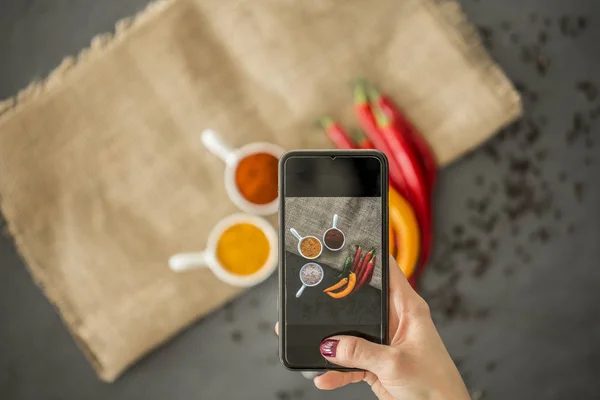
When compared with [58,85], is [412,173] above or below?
below

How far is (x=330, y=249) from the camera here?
1.74ft

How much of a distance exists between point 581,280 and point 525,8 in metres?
0.45

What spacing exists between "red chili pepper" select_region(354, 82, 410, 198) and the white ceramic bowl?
0.20 meters

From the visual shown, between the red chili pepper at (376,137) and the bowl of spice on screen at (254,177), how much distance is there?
0.14 meters

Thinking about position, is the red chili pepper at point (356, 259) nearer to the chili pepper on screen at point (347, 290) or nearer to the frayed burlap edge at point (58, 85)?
the chili pepper on screen at point (347, 290)

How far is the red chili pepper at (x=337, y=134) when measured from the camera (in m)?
0.75

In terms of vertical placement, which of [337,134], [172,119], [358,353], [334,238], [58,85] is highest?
[58,85]

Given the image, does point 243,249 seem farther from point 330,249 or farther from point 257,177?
point 330,249

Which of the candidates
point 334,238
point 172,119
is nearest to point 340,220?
point 334,238

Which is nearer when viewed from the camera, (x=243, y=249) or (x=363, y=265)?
(x=363, y=265)

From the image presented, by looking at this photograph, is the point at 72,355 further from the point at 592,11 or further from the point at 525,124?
the point at 592,11

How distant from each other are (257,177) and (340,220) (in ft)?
0.78

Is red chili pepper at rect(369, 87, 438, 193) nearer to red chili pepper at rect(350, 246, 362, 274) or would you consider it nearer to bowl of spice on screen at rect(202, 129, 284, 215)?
bowl of spice on screen at rect(202, 129, 284, 215)

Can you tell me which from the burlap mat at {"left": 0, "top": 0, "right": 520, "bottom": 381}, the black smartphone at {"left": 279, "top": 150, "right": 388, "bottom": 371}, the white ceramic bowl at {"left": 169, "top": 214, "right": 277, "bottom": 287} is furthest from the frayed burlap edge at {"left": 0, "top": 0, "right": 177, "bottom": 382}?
the black smartphone at {"left": 279, "top": 150, "right": 388, "bottom": 371}
